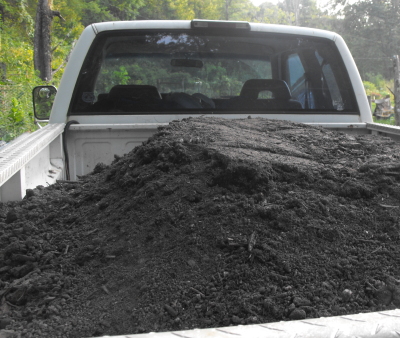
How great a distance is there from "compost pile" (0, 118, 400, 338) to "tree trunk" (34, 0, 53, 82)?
13.0 m

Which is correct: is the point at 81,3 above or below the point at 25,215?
above

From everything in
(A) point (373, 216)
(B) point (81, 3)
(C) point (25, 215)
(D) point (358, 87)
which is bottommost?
(C) point (25, 215)

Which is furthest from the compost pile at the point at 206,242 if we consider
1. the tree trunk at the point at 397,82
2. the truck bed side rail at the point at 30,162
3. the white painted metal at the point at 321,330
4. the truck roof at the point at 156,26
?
the tree trunk at the point at 397,82

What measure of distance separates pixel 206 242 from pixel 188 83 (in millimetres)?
2061

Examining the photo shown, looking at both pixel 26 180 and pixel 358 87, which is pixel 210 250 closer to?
pixel 26 180

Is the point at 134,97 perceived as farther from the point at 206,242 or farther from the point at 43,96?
the point at 206,242

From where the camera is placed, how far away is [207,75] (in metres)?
3.39

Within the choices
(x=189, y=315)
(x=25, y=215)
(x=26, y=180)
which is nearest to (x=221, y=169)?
(x=189, y=315)

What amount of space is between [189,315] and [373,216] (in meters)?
Answer: 0.85

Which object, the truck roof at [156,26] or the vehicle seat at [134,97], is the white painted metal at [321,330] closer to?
the vehicle seat at [134,97]

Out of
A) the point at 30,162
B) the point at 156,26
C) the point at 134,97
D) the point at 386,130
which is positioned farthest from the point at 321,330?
the point at 156,26

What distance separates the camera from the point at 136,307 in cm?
130

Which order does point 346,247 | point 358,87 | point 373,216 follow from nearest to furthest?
point 346,247 < point 373,216 < point 358,87

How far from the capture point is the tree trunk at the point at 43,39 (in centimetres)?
1360
